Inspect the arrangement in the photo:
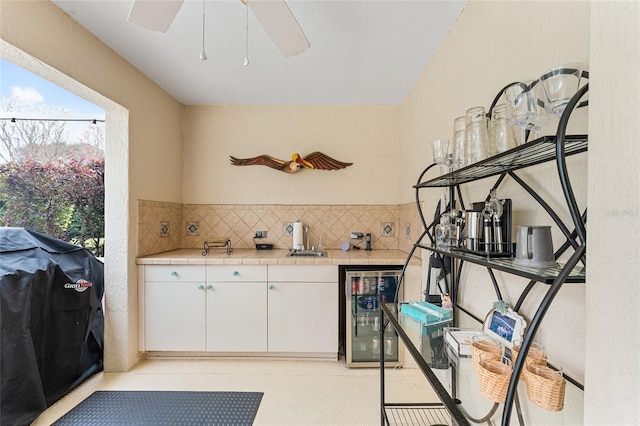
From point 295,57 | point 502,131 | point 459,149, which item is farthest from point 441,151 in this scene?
point 295,57

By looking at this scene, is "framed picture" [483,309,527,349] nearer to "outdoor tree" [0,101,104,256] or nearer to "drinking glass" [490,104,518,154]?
"drinking glass" [490,104,518,154]

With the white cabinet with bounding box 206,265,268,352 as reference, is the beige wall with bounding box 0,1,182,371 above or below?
above

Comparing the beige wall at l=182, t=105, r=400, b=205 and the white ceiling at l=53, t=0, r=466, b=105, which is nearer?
the white ceiling at l=53, t=0, r=466, b=105

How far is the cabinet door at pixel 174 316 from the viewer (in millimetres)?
2326

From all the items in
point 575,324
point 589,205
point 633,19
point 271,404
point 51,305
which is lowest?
point 271,404

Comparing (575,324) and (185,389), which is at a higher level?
(575,324)

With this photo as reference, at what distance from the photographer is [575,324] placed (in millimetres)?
823

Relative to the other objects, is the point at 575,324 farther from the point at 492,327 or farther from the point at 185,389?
the point at 185,389

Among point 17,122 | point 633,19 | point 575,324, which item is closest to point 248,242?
point 17,122

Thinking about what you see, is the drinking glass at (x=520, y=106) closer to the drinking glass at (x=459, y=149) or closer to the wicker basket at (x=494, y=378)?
→ the drinking glass at (x=459, y=149)

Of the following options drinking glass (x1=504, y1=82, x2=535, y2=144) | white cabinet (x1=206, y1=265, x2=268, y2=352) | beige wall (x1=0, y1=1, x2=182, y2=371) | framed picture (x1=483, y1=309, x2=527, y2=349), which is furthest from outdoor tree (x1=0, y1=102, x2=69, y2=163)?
framed picture (x1=483, y1=309, x2=527, y2=349)

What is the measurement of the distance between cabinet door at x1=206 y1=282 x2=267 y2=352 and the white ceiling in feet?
5.85

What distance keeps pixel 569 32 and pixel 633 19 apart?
563 mm

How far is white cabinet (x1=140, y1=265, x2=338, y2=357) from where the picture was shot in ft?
7.62
